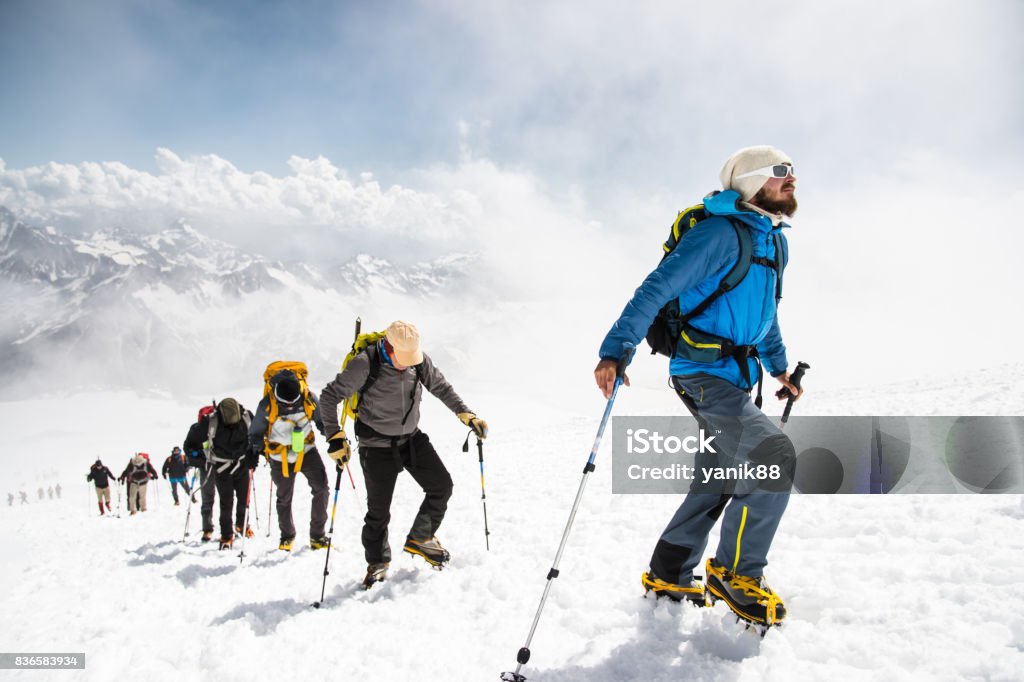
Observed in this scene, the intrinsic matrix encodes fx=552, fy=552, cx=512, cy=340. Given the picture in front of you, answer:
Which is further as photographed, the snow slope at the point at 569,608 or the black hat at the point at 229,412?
the black hat at the point at 229,412

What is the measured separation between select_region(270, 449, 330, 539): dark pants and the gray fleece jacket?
222 centimetres

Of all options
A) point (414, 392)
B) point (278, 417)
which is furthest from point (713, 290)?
point (278, 417)

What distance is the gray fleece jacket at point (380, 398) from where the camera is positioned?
16.9ft

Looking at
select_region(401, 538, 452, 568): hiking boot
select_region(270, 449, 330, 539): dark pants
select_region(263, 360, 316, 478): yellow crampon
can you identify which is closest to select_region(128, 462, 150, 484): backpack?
select_region(270, 449, 330, 539): dark pants

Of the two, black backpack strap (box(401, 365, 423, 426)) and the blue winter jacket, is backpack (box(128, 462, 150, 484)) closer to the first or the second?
black backpack strap (box(401, 365, 423, 426))

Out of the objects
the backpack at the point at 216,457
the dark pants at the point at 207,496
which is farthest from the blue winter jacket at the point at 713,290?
the dark pants at the point at 207,496

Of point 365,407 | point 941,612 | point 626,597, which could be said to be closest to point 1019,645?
point 941,612

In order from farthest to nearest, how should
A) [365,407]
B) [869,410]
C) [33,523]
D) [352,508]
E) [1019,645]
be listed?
1. [33,523]
2. [869,410]
3. [352,508]
4. [365,407]
5. [1019,645]

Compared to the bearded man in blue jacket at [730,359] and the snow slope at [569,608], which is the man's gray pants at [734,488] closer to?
the bearded man in blue jacket at [730,359]

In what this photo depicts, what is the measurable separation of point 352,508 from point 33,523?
14012mm

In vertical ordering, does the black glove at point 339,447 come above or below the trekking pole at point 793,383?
below

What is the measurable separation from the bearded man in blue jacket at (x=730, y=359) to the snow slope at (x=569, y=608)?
0.35 metres

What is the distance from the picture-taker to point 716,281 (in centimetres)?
334

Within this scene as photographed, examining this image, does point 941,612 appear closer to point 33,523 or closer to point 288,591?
point 288,591
